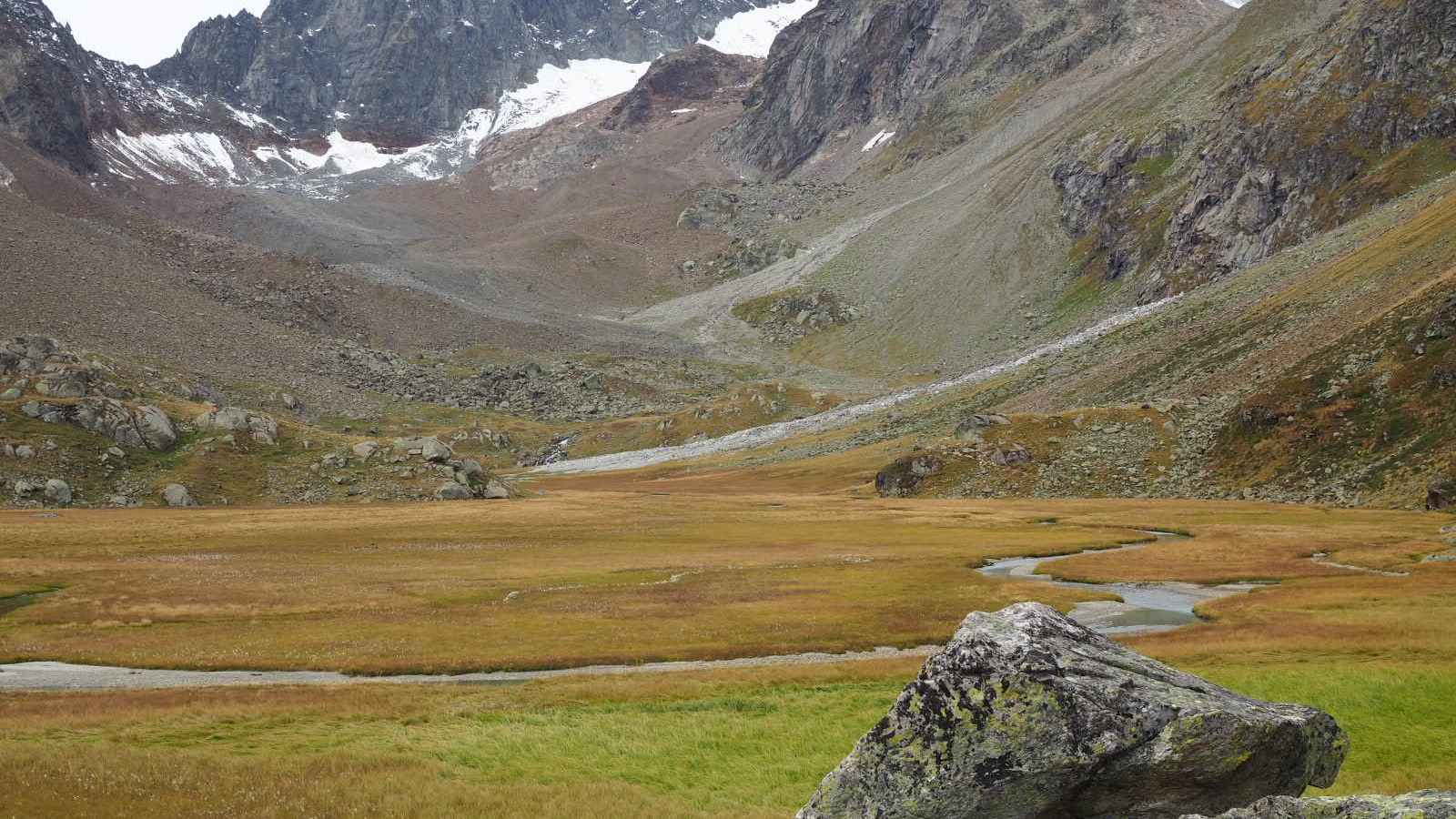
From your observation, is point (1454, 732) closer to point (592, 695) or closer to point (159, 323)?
point (592, 695)

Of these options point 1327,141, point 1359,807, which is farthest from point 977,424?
point 1359,807

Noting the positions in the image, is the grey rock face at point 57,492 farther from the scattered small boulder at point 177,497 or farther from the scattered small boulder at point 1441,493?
the scattered small boulder at point 1441,493

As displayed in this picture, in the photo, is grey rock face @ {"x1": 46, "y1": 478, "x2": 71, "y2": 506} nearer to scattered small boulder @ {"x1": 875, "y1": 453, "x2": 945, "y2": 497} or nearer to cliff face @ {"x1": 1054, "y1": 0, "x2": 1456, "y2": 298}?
scattered small boulder @ {"x1": 875, "y1": 453, "x2": 945, "y2": 497}

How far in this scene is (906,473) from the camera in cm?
12438

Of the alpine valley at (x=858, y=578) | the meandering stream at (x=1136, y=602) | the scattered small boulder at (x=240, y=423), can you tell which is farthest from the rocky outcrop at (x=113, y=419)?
the meandering stream at (x=1136, y=602)

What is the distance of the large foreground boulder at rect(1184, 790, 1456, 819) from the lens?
9414mm

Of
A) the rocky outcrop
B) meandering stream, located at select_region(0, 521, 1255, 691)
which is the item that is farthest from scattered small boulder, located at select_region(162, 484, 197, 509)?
meandering stream, located at select_region(0, 521, 1255, 691)

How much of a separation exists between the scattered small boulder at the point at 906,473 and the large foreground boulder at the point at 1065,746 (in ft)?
364

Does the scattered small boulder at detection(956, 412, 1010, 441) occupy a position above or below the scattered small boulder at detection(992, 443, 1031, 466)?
above

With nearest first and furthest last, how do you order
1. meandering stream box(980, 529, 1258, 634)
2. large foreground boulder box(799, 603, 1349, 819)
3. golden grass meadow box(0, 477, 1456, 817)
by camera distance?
1. large foreground boulder box(799, 603, 1349, 819)
2. golden grass meadow box(0, 477, 1456, 817)
3. meandering stream box(980, 529, 1258, 634)

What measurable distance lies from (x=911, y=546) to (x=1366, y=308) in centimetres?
6741

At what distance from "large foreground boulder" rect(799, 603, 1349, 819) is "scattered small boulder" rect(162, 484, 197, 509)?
359ft

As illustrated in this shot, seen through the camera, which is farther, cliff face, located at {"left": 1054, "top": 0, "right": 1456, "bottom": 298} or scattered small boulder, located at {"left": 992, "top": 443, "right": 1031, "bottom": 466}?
cliff face, located at {"left": 1054, "top": 0, "right": 1456, "bottom": 298}

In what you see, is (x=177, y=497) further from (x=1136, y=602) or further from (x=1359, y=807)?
(x=1359, y=807)
